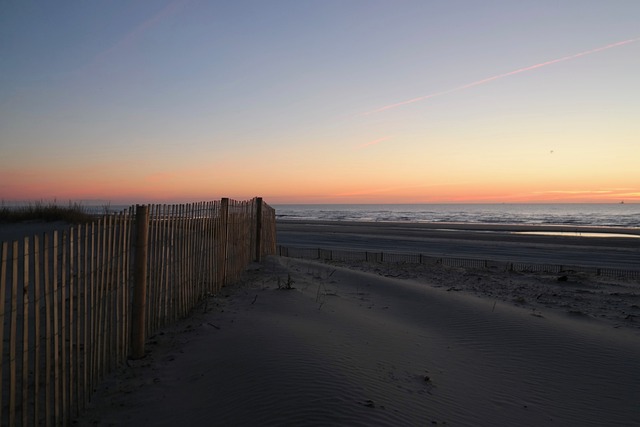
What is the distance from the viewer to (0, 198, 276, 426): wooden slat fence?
11.7ft

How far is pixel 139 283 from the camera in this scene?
5785 mm

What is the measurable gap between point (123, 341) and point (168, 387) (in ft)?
3.15

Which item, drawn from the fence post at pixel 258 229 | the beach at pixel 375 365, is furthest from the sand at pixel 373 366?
the fence post at pixel 258 229

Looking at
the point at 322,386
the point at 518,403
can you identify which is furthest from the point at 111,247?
the point at 518,403

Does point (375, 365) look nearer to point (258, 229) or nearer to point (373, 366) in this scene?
point (373, 366)

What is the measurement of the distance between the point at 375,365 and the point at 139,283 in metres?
3.25

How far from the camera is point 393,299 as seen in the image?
11031 mm

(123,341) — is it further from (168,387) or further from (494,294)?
(494,294)

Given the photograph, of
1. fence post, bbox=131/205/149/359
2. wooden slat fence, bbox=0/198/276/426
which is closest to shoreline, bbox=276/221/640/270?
wooden slat fence, bbox=0/198/276/426

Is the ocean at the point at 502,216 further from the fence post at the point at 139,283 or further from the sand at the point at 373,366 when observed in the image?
the fence post at the point at 139,283

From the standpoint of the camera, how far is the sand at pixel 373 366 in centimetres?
461

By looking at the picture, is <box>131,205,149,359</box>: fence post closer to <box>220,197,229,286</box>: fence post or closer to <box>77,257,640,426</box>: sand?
<box>77,257,640,426</box>: sand

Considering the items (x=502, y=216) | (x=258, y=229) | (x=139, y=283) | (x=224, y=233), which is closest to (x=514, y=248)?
(x=258, y=229)

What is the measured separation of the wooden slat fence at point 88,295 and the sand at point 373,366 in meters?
0.33
